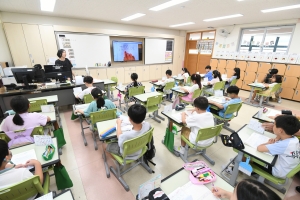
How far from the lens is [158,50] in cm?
816

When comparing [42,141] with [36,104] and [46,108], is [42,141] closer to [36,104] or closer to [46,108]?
[46,108]

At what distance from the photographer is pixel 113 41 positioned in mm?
6793

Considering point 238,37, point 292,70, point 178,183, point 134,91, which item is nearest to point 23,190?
point 178,183

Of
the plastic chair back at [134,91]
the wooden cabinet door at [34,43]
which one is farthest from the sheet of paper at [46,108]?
the wooden cabinet door at [34,43]

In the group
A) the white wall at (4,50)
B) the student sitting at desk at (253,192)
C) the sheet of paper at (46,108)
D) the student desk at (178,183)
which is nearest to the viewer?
the student sitting at desk at (253,192)

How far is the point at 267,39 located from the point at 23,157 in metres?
8.30

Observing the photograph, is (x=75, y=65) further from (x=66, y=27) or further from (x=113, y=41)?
(x=113, y=41)

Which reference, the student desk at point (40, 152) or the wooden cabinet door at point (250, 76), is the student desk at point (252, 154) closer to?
the student desk at point (40, 152)

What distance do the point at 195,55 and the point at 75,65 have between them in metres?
6.70

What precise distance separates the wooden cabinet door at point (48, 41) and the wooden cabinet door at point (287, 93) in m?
8.84

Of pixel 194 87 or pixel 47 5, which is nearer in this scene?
pixel 194 87

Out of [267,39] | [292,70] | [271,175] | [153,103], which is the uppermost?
[267,39]

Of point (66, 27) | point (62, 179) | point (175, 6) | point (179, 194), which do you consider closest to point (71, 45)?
point (66, 27)

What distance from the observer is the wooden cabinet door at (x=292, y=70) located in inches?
200
